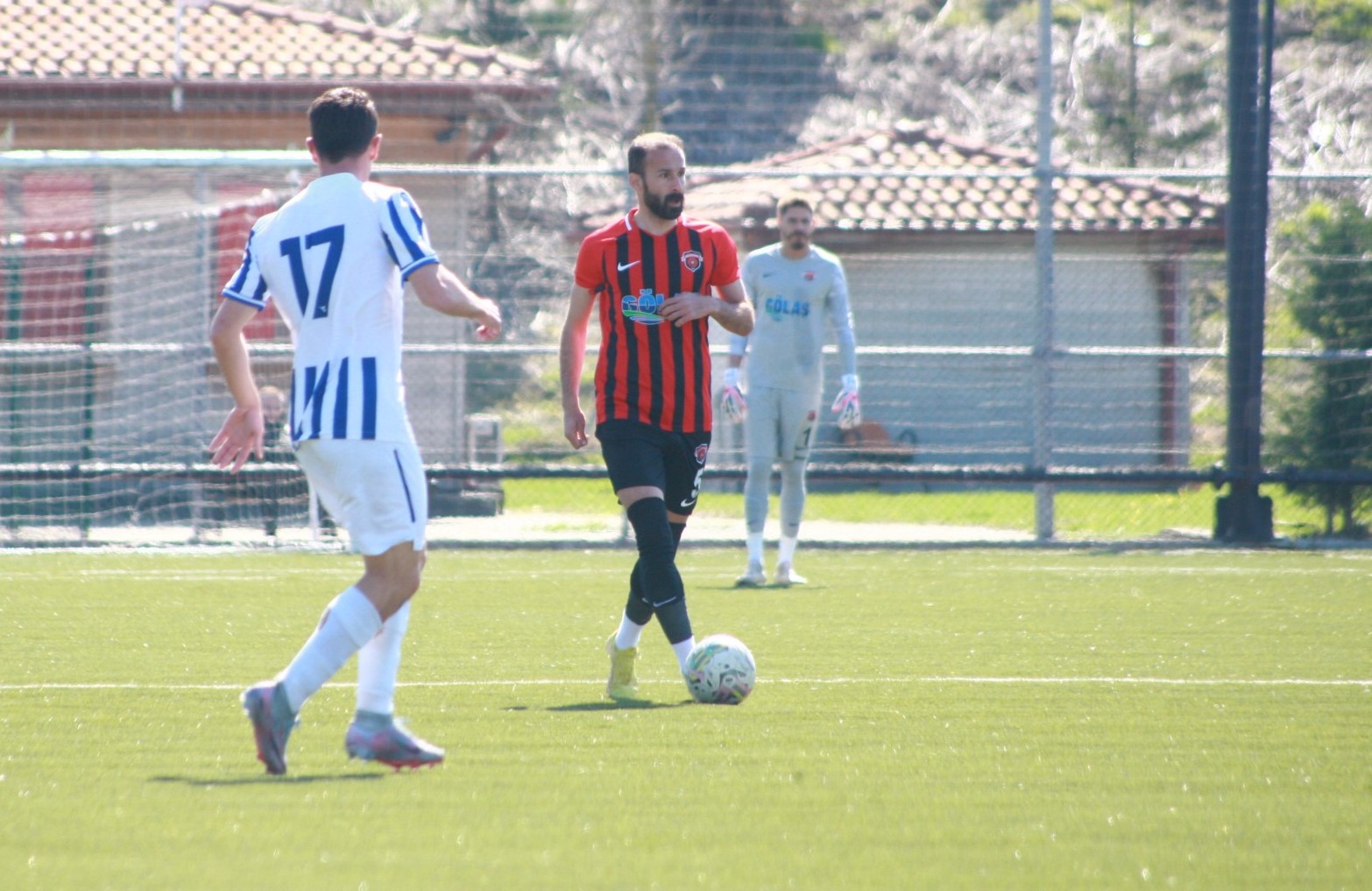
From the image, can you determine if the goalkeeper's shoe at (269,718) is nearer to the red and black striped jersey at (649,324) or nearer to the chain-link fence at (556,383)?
the red and black striped jersey at (649,324)

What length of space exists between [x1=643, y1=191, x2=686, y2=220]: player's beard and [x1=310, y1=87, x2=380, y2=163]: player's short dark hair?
1442mm

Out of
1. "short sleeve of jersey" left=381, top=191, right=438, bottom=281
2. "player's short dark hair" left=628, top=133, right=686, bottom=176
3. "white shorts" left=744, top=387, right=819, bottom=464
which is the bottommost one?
"white shorts" left=744, top=387, right=819, bottom=464

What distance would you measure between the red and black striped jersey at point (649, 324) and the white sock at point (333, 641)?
1.65m

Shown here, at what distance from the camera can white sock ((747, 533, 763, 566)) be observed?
10.0m

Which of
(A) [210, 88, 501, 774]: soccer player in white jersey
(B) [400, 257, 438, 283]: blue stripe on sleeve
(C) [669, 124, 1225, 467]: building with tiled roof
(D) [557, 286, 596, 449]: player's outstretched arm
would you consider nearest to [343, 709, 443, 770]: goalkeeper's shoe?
(A) [210, 88, 501, 774]: soccer player in white jersey

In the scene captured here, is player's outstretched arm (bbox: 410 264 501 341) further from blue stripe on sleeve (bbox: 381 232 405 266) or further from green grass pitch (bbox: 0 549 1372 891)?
green grass pitch (bbox: 0 549 1372 891)

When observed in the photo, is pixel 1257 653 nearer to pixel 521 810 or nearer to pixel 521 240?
pixel 521 810

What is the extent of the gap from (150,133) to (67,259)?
366cm

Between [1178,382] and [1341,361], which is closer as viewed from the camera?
[1341,361]

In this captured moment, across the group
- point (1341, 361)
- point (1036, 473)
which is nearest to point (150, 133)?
point (1036, 473)

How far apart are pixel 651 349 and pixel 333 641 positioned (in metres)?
1.87

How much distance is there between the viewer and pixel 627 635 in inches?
233

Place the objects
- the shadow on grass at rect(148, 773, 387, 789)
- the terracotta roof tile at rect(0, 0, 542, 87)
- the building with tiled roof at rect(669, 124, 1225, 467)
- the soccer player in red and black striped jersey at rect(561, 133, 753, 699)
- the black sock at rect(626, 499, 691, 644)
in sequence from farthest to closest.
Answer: the terracotta roof tile at rect(0, 0, 542, 87)
the building with tiled roof at rect(669, 124, 1225, 467)
the soccer player in red and black striped jersey at rect(561, 133, 753, 699)
the black sock at rect(626, 499, 691, 644)
the shadow on grass at rect(148, 773, 387, 789)

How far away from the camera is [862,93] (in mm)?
31344
